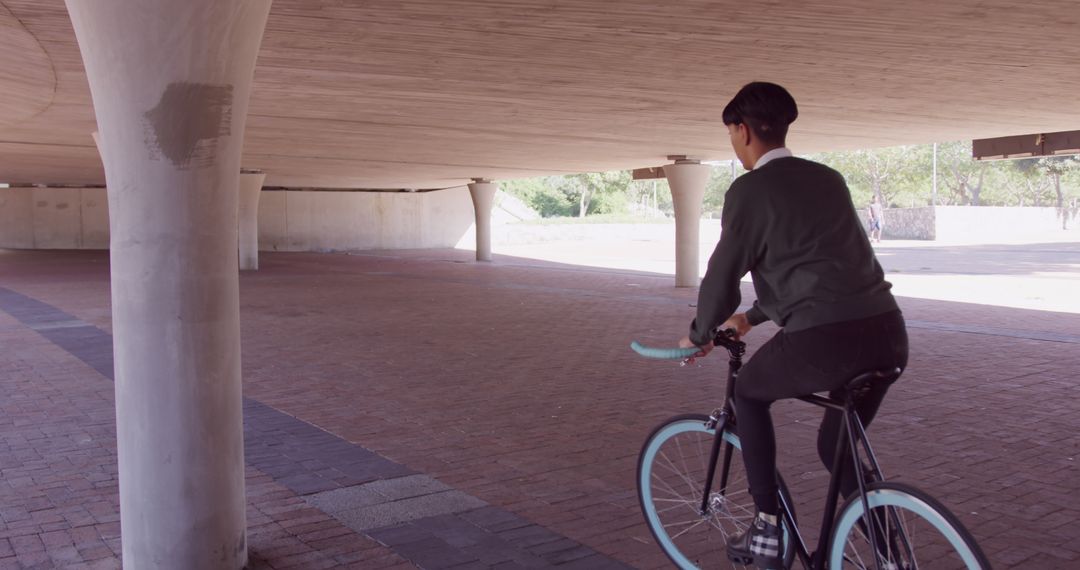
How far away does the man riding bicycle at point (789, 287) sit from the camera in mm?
2955

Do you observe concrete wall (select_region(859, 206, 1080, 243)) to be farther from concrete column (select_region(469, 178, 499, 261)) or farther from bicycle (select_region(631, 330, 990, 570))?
bicycle (select_region(631, 330, 990, 570))

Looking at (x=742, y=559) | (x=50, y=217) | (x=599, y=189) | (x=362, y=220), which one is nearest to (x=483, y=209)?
(x=362, y=220)

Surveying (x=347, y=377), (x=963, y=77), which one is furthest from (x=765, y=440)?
(x=963, y=77)

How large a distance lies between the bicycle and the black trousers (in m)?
0.06

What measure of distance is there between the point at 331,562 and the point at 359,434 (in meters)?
2.61

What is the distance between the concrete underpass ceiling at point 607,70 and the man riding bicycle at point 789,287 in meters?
4.18

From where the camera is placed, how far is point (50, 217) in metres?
40.1

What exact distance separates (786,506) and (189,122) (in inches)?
107

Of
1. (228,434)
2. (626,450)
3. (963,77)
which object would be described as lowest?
(626,450)

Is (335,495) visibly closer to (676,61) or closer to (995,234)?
(676,61)

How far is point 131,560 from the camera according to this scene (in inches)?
155

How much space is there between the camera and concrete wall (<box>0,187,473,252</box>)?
40.0m

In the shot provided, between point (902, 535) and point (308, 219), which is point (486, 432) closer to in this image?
point (902, 535)

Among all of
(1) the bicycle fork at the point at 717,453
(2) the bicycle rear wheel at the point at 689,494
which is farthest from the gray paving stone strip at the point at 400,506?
(1) the bicycle fork at the point at 717,453
